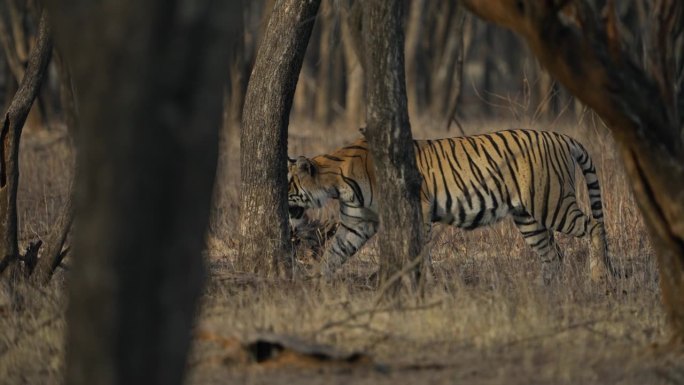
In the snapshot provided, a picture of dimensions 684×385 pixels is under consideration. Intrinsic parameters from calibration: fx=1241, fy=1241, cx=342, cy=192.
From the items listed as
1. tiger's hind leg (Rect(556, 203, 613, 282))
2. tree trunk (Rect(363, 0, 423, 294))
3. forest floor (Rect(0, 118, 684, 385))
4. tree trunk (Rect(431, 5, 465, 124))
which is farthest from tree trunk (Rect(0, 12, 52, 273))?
tree trunk (Rect(431, 5, 465, 124))

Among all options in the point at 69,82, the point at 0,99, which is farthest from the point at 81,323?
the point at 0,99

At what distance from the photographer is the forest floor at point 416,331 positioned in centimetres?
536

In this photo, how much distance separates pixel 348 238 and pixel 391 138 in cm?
275

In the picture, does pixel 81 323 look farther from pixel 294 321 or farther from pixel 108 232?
pixel 294 321

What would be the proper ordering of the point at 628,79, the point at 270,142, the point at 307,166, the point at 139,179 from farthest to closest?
the point at 307,166, the point at 270,142, the point at 628,79, the point at 139,179

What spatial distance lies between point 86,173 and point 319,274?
15.1ft

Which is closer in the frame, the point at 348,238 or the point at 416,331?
the point at 416,331

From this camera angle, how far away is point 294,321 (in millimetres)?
6281

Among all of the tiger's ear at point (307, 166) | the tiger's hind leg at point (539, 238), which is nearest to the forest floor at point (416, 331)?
the tiger's hind leg at point (539, 238)

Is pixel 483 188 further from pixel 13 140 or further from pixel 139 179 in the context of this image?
pixel 139 179

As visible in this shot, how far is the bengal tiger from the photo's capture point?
9633mm

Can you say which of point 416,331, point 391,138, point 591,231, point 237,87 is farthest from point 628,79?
point 237,87

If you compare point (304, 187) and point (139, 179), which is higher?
point (304, 187)

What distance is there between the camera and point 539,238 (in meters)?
9.66
